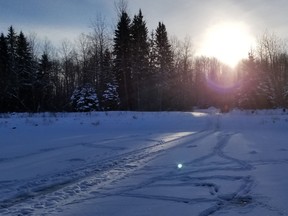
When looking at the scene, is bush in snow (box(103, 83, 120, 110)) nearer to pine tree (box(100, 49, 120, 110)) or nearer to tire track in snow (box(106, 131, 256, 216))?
pine tree (box(100, 49, 120, 110))

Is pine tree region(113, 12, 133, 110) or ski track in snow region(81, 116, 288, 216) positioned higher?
pine tree region(113, 12, 133, 110)

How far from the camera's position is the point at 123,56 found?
169 ft

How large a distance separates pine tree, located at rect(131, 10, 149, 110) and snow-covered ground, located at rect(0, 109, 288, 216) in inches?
1424

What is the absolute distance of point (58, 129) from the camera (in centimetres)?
1841

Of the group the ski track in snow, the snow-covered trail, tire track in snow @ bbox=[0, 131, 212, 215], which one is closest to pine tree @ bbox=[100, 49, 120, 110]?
tire track in snow @ bbox=[0, 131, 212, 215]

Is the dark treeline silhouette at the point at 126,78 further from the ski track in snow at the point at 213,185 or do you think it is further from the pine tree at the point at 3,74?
the ski track in snow at the point at 213,185

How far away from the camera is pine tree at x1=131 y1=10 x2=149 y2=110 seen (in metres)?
50.6

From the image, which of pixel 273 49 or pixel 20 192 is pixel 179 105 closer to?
pixel 273 49

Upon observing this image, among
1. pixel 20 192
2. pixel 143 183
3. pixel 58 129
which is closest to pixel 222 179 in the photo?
pixel 143 183

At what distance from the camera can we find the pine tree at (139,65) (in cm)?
5062

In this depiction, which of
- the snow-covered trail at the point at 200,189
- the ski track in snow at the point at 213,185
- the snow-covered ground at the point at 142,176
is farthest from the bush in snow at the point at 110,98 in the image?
the ski track in snow at the point at 213,185

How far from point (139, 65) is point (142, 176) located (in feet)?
146

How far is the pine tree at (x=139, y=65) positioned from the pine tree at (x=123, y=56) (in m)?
0.71

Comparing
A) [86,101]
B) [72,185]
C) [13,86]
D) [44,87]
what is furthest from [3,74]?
[72,185]
